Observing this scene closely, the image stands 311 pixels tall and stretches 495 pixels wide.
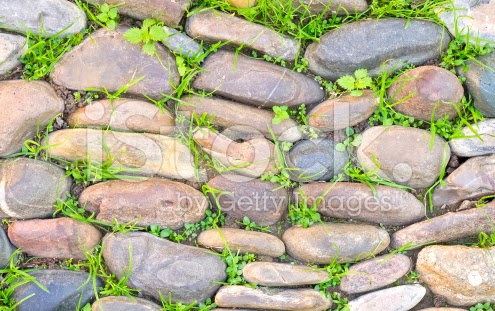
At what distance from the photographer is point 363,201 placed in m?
2.86

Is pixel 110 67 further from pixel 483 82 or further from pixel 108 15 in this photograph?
pixel 483 82

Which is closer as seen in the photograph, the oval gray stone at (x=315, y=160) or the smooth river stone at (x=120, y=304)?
the smooth river stone at (x=120, y=304)

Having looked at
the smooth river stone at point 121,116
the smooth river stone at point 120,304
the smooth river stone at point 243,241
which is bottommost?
the smooth river stone at point 120,304

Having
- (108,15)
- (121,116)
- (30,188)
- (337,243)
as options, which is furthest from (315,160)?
(30,188)

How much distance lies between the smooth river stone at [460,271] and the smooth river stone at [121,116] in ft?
4.44

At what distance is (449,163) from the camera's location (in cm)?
292

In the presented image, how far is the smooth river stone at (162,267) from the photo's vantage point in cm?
281

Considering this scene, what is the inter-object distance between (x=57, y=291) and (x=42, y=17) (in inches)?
47.7

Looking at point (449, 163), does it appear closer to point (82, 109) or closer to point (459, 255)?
point (459, 255)

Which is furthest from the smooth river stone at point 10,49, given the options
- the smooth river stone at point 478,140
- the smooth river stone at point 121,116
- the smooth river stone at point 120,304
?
the smooth river stone at point 478,140

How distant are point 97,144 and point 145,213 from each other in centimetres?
37

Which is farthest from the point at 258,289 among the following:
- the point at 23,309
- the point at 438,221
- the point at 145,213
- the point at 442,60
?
the point at 442,60

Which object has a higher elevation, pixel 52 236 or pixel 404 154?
pixel 404 154

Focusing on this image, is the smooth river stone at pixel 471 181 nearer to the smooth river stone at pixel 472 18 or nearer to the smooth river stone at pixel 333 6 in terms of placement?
the smooth river stone at pixel 472 18
